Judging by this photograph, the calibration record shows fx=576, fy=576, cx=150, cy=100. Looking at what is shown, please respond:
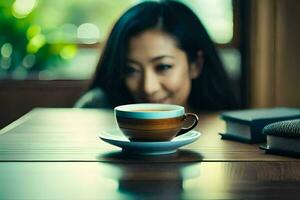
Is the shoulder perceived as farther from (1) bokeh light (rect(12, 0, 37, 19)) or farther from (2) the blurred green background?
(1) bokeh light (rect(12, 0, 37, 19))

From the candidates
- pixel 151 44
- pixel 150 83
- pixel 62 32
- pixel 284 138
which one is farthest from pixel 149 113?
pixel 62 32

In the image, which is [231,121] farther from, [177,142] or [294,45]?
[294,45]

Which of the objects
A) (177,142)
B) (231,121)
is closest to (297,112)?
(231,121)

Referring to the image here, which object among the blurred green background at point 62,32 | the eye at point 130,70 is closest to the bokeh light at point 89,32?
the blurred green background at point 62,32

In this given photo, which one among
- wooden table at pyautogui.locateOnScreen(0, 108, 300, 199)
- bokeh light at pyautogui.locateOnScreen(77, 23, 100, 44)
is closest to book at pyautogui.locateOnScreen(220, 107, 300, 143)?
wooden table at pyautogui.locateOnScreen(0, 108, 300, 199)

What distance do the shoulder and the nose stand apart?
0.54 feet

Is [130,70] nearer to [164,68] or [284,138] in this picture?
[164,68]

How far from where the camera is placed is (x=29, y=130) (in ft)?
4.70

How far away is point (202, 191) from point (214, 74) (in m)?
1.45

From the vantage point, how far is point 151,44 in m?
2.15

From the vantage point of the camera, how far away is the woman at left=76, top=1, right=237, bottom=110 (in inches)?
82.9

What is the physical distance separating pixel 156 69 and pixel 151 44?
102 millimetres

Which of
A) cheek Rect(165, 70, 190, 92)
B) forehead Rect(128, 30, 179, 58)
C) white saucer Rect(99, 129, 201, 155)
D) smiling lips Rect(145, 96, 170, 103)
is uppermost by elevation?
forehead Rect(128, 30, 179, 58)

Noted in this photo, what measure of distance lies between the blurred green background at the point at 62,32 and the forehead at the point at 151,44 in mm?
599
